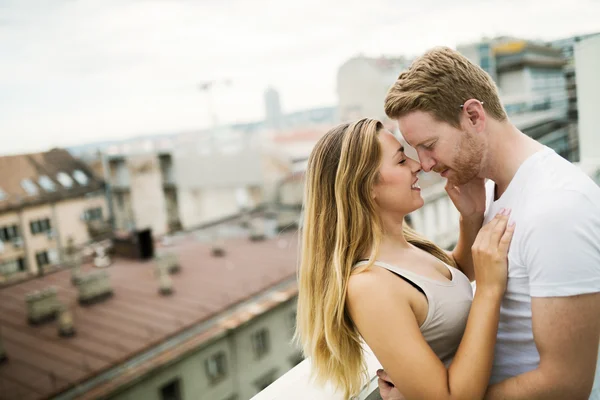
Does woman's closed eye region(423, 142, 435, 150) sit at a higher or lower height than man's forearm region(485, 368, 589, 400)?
higher

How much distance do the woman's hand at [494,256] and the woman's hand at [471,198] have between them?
0.70 ft

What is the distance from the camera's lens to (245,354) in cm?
984

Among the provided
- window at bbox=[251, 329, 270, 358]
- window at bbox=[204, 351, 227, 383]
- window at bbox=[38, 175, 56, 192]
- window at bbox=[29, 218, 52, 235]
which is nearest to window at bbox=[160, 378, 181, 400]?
window at bbox=[204, 351, 227, 383]

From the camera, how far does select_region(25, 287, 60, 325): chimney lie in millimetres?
9703

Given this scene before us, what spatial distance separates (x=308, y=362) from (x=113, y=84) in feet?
45.2

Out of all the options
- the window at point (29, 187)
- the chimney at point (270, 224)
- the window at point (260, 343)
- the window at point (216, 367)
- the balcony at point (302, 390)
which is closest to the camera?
the balcony at point (302, 390)

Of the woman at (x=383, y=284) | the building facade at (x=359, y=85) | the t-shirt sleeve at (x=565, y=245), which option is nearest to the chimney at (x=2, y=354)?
the building facade at (x=359, y=85)

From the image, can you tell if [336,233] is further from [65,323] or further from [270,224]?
[270,224]

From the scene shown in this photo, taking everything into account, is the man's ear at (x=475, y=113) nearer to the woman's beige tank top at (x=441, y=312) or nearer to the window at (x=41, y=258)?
the woman's beige tank top at (x=441, y=312)

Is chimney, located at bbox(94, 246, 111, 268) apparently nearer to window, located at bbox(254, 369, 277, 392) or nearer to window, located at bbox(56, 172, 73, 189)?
window, located at bbox(56, 172, 73, 189)

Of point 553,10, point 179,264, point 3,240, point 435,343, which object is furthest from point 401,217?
point 179,264

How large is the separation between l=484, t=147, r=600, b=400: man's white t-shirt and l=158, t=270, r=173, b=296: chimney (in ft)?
36.9

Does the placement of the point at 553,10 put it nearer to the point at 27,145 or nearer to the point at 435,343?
the point at 435,343

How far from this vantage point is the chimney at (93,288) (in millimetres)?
10758
